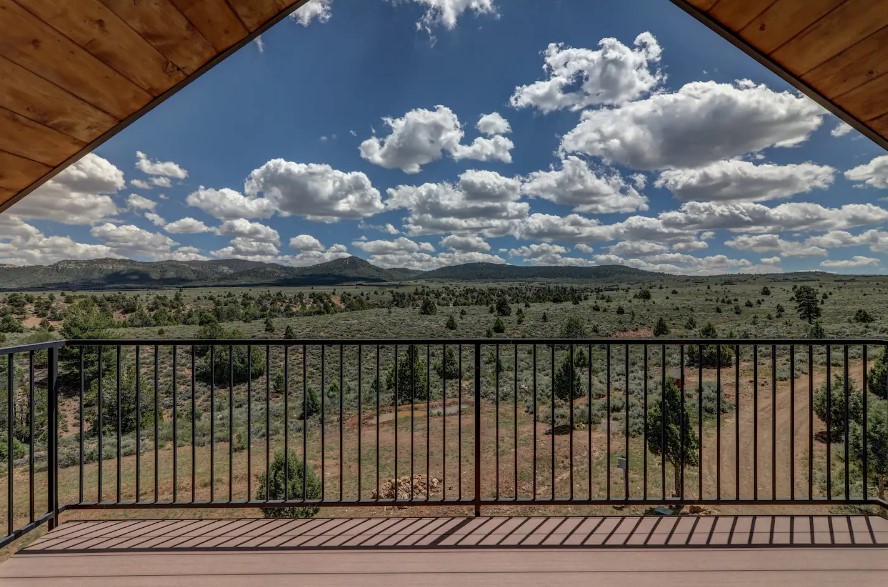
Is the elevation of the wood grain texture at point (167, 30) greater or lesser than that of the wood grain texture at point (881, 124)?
greater

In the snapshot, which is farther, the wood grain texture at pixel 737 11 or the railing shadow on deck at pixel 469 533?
the railing shadow on deck at pixel 469 533

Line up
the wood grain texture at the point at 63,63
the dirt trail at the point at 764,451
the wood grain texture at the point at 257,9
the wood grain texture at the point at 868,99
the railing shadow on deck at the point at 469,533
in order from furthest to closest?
1. the dirt trail at the point at 764,451
2. the railing shadow on deck at the point at 469,533
3. the wood grain texture at the point at 868,99
4. the wood grain texture at the point at 257,9
5. the wood grain texture at the point at 63,63

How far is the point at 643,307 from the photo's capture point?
128 feet

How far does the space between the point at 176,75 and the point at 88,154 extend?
62cm

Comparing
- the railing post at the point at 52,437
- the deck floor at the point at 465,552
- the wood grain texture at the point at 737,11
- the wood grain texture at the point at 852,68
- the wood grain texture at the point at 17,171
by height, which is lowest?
the deck floor at the point at 465,552

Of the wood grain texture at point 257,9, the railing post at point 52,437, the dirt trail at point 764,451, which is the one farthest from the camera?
the dirt trail at point 764,451

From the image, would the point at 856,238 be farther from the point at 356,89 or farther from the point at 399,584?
the point at 399,584

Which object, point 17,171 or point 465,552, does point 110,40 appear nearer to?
point 17,171

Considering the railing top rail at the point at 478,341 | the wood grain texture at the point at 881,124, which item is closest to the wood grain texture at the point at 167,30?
the railing top rail at the point at 478,341

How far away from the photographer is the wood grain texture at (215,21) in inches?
63.1

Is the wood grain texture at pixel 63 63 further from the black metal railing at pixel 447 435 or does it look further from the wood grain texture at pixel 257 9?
the black metal railing at pixel 447 435

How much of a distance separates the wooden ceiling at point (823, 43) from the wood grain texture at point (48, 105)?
2.57m

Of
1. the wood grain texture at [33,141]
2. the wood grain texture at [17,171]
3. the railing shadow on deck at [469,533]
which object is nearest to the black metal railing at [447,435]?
the railing shadow on deck at [469,533]

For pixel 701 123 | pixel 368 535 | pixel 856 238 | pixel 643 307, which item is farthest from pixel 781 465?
pixel 643 307
